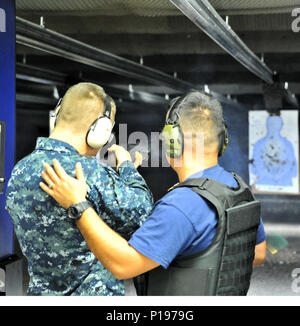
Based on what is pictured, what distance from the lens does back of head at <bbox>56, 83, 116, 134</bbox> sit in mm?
Answer: 1243

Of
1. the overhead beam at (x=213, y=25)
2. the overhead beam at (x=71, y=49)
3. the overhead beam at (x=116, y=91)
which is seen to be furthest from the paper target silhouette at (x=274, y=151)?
the overhead beam at (x=213, y=25)

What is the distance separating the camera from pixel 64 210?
1.16 meters

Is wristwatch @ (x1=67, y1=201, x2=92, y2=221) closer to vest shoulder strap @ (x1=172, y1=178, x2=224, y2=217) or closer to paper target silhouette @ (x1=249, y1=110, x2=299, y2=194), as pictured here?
vest shoulder strap @ (x1=172, y1=178, x2=224, y2=217)

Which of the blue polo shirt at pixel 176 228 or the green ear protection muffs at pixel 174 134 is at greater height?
the green ear protection muffs at pixel 174 134

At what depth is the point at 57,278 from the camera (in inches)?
48.4

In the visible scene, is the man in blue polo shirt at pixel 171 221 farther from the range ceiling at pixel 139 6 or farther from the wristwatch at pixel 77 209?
the range ceiling at pixel 139 6

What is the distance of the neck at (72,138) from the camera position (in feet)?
4.03

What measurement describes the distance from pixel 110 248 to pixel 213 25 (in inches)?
63.9

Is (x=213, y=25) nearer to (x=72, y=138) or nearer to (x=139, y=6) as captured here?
(x=139, y=6)

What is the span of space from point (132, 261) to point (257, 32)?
2.84 m

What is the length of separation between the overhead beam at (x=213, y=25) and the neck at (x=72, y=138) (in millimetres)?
973

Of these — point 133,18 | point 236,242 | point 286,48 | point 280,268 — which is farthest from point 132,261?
point 286,48

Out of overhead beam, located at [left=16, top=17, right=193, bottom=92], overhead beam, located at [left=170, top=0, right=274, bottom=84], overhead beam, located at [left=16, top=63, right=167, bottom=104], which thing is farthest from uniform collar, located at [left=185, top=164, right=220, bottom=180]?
overhead beam, located at [left=16, top=63, right=167, bottom=104]

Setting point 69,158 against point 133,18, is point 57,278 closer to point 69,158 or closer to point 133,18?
point 69,158
